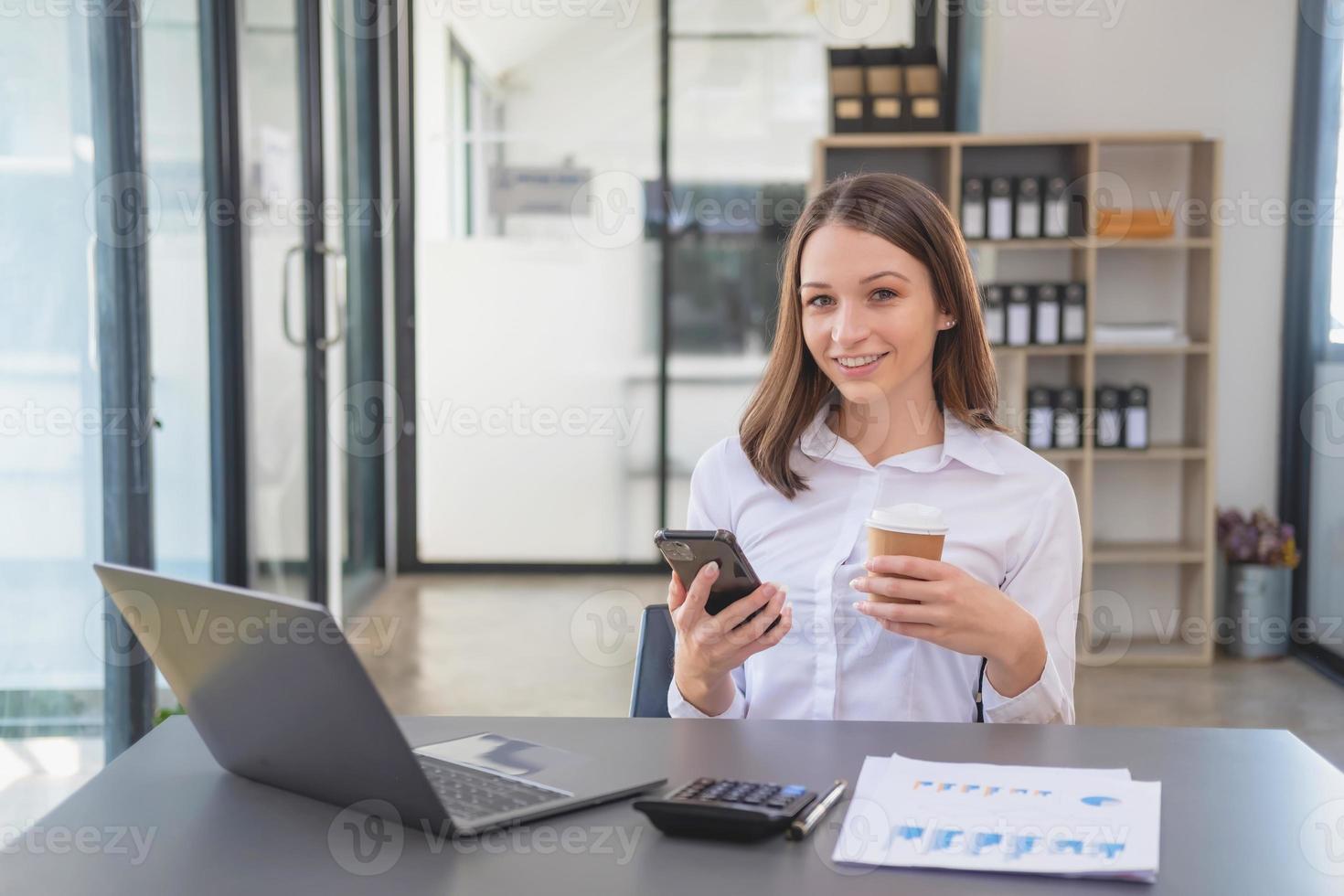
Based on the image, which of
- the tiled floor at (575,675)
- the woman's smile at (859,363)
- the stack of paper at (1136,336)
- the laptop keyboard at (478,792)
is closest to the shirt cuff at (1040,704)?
the woman's smile at (859,363)

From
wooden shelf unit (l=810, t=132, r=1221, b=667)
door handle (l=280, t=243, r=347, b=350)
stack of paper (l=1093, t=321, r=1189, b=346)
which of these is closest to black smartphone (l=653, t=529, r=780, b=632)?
door handle (l=280, t=243, r=347, b=350)

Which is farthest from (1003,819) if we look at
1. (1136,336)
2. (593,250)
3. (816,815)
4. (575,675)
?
(593,250)

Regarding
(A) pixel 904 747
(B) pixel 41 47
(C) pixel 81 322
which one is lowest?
(A) pixel 904 747

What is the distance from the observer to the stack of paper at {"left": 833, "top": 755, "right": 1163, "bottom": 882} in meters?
0.93

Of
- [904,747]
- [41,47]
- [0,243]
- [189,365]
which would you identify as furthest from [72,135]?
[904,747]

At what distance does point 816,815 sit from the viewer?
1006 mm

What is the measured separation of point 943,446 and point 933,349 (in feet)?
0.46

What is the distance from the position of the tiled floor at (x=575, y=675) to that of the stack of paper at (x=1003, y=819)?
261 centimetres

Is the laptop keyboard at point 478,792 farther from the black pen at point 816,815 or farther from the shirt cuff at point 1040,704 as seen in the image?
the shirt cuff at point 1040,704

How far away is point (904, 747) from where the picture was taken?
3.95 ft

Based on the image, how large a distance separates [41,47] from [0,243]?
0.39 meters

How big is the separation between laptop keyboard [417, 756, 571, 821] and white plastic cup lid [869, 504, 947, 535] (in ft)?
1.34

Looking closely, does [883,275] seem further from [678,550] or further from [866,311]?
[678,550]

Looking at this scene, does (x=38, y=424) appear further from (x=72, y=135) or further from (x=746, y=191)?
(x=746, y=191)
